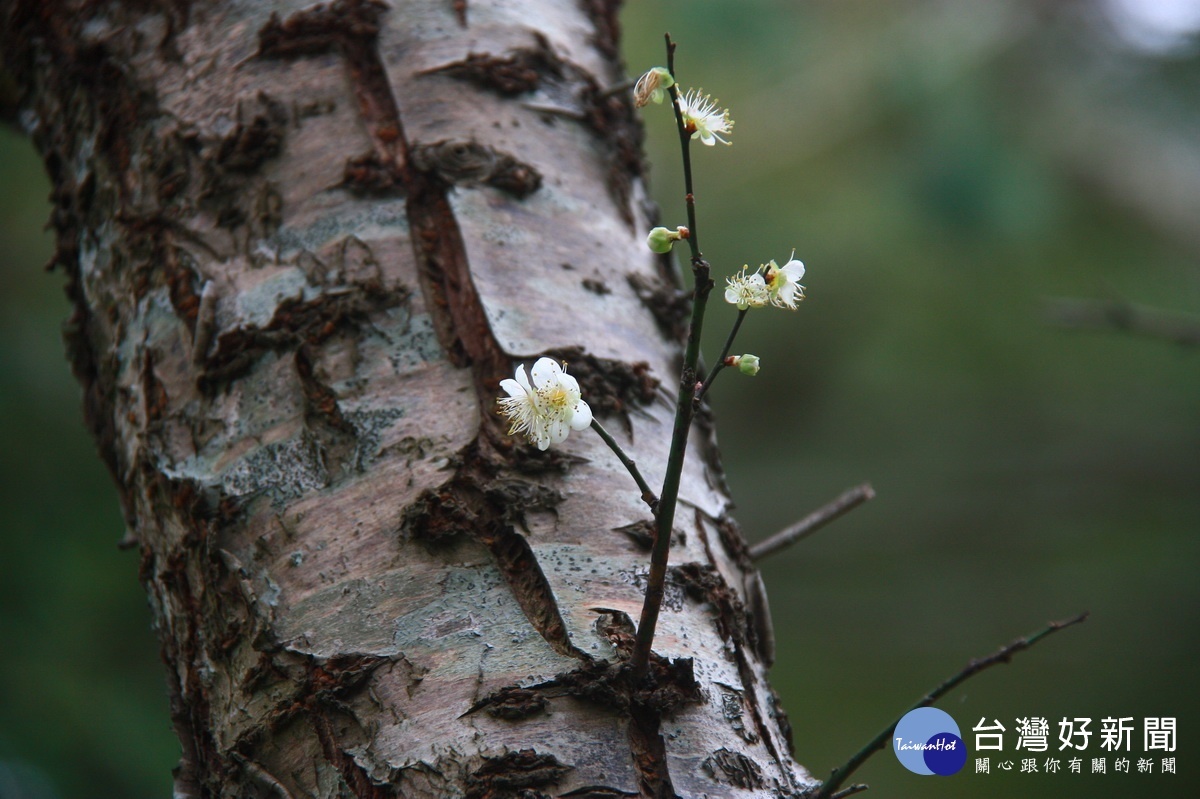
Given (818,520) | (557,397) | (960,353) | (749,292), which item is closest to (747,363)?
(749,292)

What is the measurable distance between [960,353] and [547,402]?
3.44m

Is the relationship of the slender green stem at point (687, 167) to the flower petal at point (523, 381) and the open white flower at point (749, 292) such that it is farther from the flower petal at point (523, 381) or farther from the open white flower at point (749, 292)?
the flower petal at point (523, 381)

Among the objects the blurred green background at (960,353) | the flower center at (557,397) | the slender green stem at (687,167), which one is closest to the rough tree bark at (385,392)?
the flower center at (557,397)

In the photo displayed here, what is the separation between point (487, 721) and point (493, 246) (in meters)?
0.50

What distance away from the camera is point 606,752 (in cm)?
69

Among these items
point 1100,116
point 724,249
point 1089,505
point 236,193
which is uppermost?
point 1100,116

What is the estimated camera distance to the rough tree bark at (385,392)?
73 centimetres

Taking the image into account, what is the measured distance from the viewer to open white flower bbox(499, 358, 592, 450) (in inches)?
28.7

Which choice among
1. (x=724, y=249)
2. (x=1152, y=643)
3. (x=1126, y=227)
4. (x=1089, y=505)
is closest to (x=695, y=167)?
(x=724, y=249)

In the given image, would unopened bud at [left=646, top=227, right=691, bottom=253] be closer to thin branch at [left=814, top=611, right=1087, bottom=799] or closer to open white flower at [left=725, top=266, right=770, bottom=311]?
open white flower at [left=725, top=266, right=770, bottom=311]

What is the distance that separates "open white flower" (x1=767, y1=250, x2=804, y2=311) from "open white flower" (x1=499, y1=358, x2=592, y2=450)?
18 cm

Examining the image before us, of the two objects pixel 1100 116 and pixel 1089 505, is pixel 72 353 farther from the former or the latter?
pixel 1100 116
